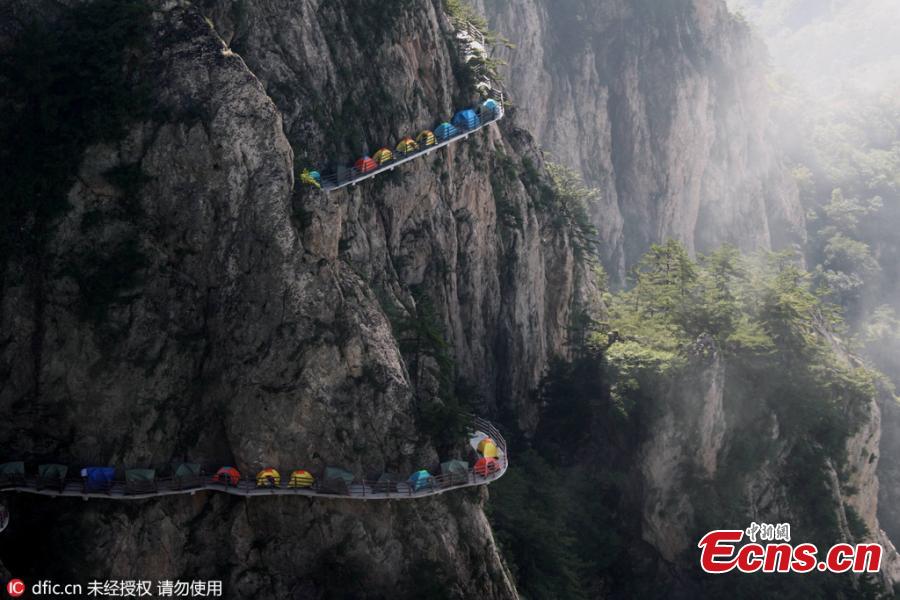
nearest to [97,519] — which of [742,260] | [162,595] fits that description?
[162,595]

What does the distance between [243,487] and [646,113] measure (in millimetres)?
97458

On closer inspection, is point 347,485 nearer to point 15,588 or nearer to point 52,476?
point 52,476

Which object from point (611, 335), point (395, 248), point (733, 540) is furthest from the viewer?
point (611, 335)

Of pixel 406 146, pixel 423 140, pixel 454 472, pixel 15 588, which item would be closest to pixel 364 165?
pixel 406 146

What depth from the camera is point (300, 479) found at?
5591cm

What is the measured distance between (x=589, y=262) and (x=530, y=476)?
82.0 feet

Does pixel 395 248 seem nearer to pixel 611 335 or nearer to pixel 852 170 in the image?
pixel 611 335

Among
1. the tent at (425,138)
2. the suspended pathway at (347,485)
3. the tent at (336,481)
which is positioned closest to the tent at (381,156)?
the suspended pathway at (347,485)

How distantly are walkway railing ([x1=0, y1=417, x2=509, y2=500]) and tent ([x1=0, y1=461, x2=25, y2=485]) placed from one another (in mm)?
42

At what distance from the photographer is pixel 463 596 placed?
5791cm

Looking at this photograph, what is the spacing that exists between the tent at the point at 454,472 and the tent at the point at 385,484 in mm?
2441

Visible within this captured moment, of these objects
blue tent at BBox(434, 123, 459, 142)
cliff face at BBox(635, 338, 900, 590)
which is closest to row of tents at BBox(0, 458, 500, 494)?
cliff face at BBox(635, 338, 900, 590)

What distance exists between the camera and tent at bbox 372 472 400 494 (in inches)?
2256

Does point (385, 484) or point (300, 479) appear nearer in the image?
point (300, 479)
